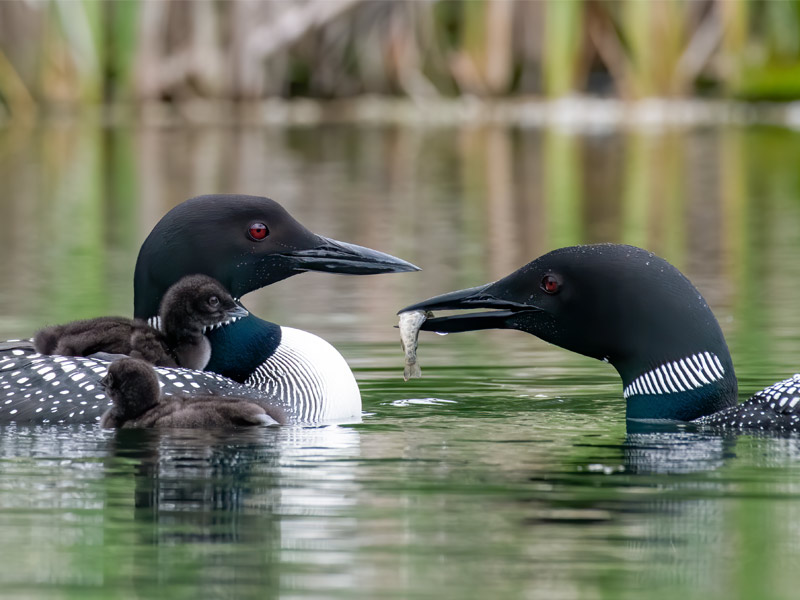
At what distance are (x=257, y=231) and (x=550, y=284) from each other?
1025 mm

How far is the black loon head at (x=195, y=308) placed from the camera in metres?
5.76

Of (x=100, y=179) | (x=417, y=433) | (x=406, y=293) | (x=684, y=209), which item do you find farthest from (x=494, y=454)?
(x=100, y=179)

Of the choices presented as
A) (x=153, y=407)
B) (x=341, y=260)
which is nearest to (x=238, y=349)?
(x=341, y=260)

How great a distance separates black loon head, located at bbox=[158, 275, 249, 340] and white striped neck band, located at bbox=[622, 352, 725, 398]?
54.0 inches

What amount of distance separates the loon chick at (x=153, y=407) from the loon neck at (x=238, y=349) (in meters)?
0.46

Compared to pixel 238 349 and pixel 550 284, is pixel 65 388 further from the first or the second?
pixel 550 284

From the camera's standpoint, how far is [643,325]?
563 centimetres

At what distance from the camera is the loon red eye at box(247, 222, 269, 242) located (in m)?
6.03

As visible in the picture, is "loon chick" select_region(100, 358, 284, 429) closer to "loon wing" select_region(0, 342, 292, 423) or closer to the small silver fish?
"loon wing" select_region(0, 342, 292, 423)

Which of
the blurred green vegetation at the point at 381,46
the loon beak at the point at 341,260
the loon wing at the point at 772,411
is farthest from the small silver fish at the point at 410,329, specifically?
the blurred green vegetation at the point at 381,46

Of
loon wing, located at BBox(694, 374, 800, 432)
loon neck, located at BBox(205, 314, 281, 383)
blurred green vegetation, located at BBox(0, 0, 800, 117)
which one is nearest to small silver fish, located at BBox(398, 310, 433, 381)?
loon neck, located at BBox(205, 314, 281, 383)

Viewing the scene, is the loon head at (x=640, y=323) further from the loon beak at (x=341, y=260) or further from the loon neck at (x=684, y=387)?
the loon beak at (x=341, y=260)

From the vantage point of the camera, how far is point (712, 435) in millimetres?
5383

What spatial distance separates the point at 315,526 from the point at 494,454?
3.33ft
